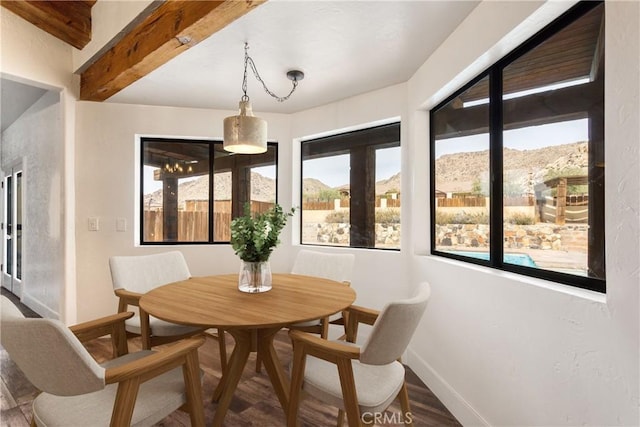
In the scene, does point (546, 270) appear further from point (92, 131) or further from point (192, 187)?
point (92, 131)

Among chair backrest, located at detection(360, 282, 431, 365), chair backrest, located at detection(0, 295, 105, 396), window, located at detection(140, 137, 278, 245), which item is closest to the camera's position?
chair backrest, located at detection(0, 295, 105, 396)

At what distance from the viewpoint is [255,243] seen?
1707 mm

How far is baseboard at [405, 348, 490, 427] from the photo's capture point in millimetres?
1679

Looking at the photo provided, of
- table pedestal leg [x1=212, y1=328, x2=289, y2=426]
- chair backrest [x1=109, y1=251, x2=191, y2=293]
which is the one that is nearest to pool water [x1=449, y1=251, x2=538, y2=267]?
table pedestal leg [x1=212, y1=328, x2=289, y2=426]

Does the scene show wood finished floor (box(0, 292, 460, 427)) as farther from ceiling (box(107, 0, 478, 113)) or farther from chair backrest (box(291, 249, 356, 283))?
ceiling (box(107, 0, 478, 113))

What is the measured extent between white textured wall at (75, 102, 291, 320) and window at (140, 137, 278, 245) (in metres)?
0.20

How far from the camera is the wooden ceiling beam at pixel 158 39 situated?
1630mm

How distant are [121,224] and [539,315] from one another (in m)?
3.48

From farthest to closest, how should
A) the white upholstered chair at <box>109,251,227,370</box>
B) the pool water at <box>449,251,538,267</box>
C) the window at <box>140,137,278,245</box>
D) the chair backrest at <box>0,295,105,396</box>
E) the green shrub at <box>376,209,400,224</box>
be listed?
the window at <box>140,137,278,245</box>, the green shrub at <box>376,209,400,224</box>, the white upholstered chair at <box>109,251,227,370</box>, the pool water at <box>449,251,538,267</box>, the chair backrest at <box>0,295,105,396</box>

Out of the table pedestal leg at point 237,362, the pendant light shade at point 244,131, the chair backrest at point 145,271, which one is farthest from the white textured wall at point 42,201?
the table pedestal leg at point 237,362

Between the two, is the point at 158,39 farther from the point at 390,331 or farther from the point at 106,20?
the point at 390,331

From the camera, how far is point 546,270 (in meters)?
1.43

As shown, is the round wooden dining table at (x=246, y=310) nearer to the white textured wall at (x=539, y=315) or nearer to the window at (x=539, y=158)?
the white textured wall at (x=539, y=315)

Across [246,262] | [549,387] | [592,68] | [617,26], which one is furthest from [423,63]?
[549,387]
